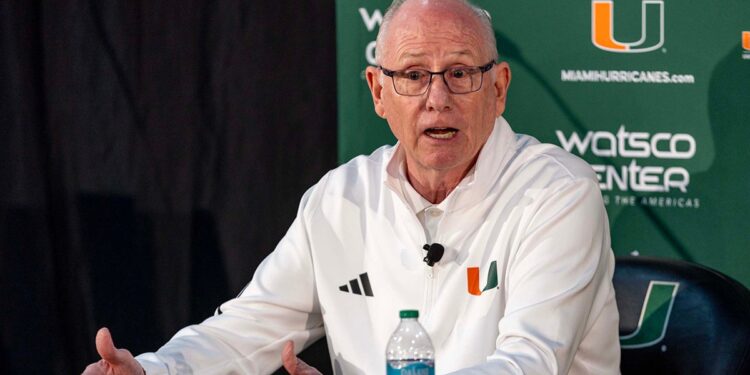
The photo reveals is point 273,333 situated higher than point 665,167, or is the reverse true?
point 665,167

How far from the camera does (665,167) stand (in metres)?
3.82

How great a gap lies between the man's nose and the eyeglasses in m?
0.01

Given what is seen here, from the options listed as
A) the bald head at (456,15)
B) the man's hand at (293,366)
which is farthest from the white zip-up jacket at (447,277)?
the man's hand at (293,366)

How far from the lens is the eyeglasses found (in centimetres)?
273

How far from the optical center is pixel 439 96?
2713mm

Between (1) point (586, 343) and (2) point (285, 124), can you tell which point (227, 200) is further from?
(1) point (586, 343)

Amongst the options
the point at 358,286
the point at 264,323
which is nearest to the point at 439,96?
the point at 358,286

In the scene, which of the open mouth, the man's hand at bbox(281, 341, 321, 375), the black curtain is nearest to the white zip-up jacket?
the open mouth

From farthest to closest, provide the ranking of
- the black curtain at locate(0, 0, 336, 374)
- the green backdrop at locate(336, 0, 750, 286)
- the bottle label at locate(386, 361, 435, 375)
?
the black curtain at locate(0, 0, 336, 374), the green backdrop at locate(336, 0, 750, 286), the bottle label at locate(386, 361, 435, 375)

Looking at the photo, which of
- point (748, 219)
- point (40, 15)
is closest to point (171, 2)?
point (40, 15)

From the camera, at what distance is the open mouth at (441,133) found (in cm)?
275

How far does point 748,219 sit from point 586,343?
1.33 m

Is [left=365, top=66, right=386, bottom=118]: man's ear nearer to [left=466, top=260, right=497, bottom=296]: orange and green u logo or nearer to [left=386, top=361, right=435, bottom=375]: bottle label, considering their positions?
[left=466, top=260, right=497, bottom=296]: orange and green u logo

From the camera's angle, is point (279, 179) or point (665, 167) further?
point (279, 179)
